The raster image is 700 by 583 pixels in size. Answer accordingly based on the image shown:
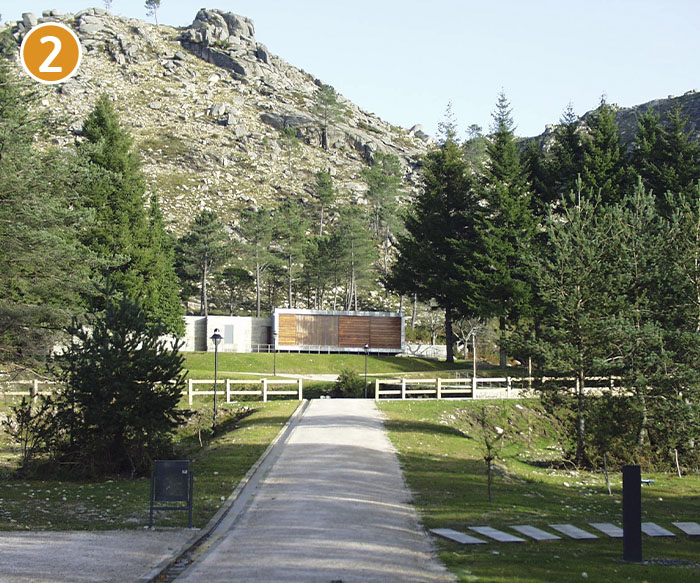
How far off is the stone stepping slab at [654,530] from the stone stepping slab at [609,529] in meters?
0.59

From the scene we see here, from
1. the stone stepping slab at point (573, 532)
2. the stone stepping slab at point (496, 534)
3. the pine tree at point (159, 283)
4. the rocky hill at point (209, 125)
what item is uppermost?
the rocky hill at point (209, 125)

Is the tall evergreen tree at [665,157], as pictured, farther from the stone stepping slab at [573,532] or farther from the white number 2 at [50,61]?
the white number 2 at [50,61]

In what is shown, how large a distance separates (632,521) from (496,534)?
2.30m

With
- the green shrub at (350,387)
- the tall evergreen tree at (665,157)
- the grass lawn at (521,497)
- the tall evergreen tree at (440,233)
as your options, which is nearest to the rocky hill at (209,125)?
the tall evergreen tree at (440,233)

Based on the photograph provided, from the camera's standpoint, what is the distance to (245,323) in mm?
61250

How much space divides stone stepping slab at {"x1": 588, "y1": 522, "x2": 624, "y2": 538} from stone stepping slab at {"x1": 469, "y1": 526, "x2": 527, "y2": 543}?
2.25 meters

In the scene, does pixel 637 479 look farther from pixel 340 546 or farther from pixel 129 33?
pixel 129 33

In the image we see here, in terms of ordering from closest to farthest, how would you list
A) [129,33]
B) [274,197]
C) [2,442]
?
[2,442], [274,197], [129,33]

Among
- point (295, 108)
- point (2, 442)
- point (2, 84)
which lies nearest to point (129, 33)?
point (295, 108)

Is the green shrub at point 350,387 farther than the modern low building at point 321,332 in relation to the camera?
No

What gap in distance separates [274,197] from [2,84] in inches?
3726

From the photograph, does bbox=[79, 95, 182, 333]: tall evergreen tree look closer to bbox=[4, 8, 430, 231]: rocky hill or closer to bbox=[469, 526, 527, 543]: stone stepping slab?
bbox=[469, 526, 527, 543]: stone stepping slab

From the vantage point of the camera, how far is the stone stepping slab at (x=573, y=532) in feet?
40.0

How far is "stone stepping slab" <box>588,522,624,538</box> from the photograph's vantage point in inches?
497
